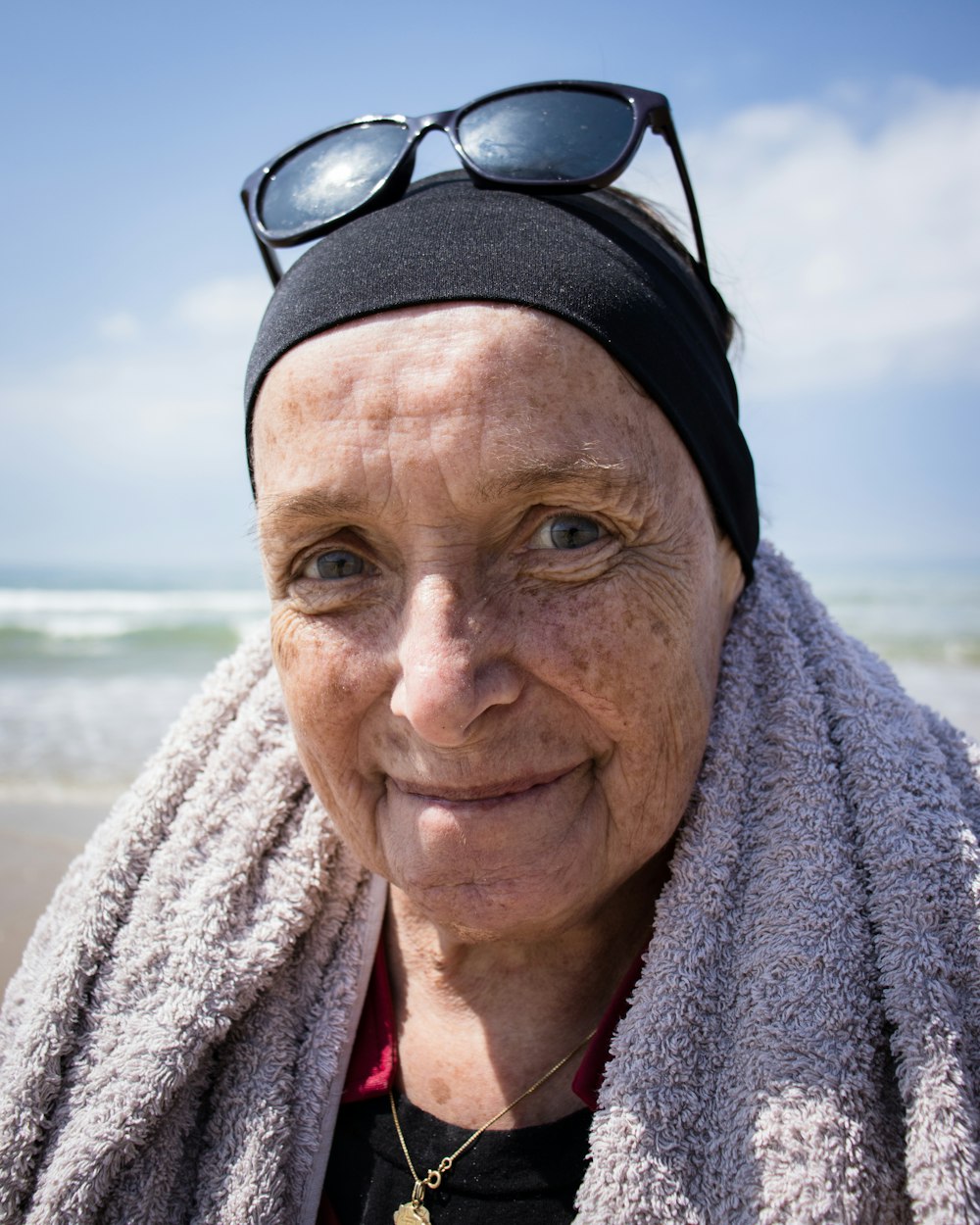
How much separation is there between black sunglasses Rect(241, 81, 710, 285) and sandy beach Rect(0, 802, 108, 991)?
2.90m

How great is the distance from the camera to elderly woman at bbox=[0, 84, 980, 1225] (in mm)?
1223

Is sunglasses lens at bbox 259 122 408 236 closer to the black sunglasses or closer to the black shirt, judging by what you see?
the black sunglasses

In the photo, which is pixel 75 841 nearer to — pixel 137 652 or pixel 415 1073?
pixel 415 1073

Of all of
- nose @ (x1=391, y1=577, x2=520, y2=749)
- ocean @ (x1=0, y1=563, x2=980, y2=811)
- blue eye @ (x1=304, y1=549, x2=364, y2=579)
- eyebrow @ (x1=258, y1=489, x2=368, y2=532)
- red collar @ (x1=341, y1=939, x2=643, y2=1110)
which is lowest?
red collar @ (x1=341, y1=939, x2=643, y2=1110)

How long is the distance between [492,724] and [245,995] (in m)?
0.68

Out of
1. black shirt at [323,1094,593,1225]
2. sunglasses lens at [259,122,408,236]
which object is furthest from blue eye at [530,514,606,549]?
black shirt at [323,1094,593,1225]

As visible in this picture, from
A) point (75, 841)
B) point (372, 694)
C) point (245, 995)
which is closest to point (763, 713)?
point (372, 694)

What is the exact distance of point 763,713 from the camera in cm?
157

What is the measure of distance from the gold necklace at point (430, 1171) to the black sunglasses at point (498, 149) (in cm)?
139

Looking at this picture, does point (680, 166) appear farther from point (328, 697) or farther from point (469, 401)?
point (328, 697)

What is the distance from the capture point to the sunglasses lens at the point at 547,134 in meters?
1.55

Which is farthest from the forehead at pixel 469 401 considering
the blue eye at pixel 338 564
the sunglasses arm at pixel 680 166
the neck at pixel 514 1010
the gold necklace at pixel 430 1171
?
the gold necklace at pixel 430 1171

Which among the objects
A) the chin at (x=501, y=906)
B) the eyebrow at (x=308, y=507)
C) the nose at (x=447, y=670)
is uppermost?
the eyebrow at (x=308, y=507)

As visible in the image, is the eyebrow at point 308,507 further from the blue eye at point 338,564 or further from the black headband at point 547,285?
the black headband at point 547,285
